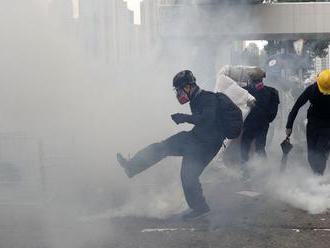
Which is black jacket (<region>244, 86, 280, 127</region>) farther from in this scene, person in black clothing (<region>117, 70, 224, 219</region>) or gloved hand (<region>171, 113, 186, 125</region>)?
gloved hand (<region>171, 113, 186, 125</region>)

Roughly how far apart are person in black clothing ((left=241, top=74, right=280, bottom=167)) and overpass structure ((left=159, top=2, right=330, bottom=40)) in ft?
4.31

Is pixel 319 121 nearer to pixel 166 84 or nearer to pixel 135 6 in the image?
pixel 166 84

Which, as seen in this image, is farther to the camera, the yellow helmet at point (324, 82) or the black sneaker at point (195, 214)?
the yellow helmet at point (324, 82)

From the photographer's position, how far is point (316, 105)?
5805 mm

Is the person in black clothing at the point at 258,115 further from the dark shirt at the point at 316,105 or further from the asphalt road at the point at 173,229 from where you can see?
the asphalt road at the point at 173,229

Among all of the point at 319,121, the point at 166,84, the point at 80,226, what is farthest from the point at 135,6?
the point at 80,226

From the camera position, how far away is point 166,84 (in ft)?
24.4

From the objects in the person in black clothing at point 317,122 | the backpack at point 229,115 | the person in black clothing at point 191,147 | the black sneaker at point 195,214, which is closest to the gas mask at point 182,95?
the person in black clothing at point 191,147

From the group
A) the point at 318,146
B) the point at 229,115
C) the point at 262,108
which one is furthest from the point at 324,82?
the point at 262,108

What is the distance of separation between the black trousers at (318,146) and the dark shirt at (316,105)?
70 mm

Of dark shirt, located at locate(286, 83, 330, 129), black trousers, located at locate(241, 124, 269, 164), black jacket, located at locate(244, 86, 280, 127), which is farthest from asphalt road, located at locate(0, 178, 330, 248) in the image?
black jacket, located at locate(244, 86, 280, 127)

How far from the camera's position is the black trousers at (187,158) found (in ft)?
15.8

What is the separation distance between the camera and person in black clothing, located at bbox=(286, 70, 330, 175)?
18.9 feet

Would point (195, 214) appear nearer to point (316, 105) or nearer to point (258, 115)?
point (316, 105)
